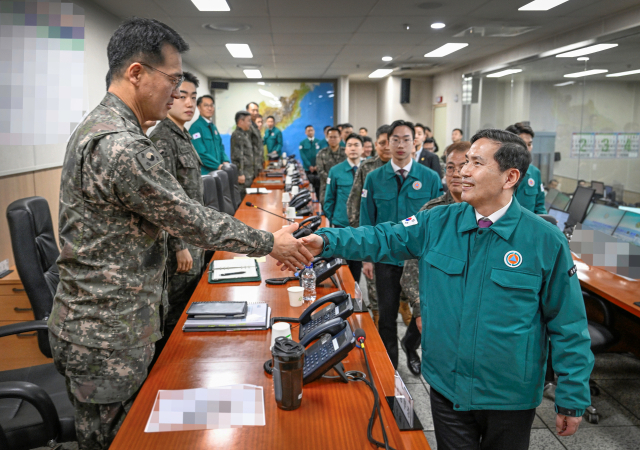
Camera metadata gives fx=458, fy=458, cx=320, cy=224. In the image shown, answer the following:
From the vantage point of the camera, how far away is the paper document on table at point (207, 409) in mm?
1248

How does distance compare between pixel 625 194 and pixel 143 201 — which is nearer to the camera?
pixel 143 201

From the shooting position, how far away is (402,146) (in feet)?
10.2

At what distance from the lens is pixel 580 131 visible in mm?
6805

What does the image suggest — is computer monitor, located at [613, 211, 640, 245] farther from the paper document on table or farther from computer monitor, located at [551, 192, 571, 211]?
the paper document on table

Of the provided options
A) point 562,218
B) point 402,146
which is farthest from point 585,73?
point 402,146

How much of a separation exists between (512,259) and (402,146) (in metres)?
1.81

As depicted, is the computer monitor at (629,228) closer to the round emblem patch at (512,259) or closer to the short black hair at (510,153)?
the short black hair at (510,153)

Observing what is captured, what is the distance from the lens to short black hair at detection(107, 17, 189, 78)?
1485mm

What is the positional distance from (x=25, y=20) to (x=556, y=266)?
4482 millimetres

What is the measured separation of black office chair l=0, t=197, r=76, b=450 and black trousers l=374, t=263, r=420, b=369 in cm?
177

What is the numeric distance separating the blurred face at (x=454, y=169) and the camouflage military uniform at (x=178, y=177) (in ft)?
4.82

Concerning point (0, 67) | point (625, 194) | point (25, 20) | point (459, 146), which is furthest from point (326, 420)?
point (625, 194)

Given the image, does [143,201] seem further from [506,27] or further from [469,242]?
[506,27]

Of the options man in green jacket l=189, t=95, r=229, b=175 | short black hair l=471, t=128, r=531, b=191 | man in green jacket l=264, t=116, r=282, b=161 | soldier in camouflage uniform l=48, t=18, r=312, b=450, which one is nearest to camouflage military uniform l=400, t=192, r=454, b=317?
short black hair l=471, t=128, r=531, b=191
